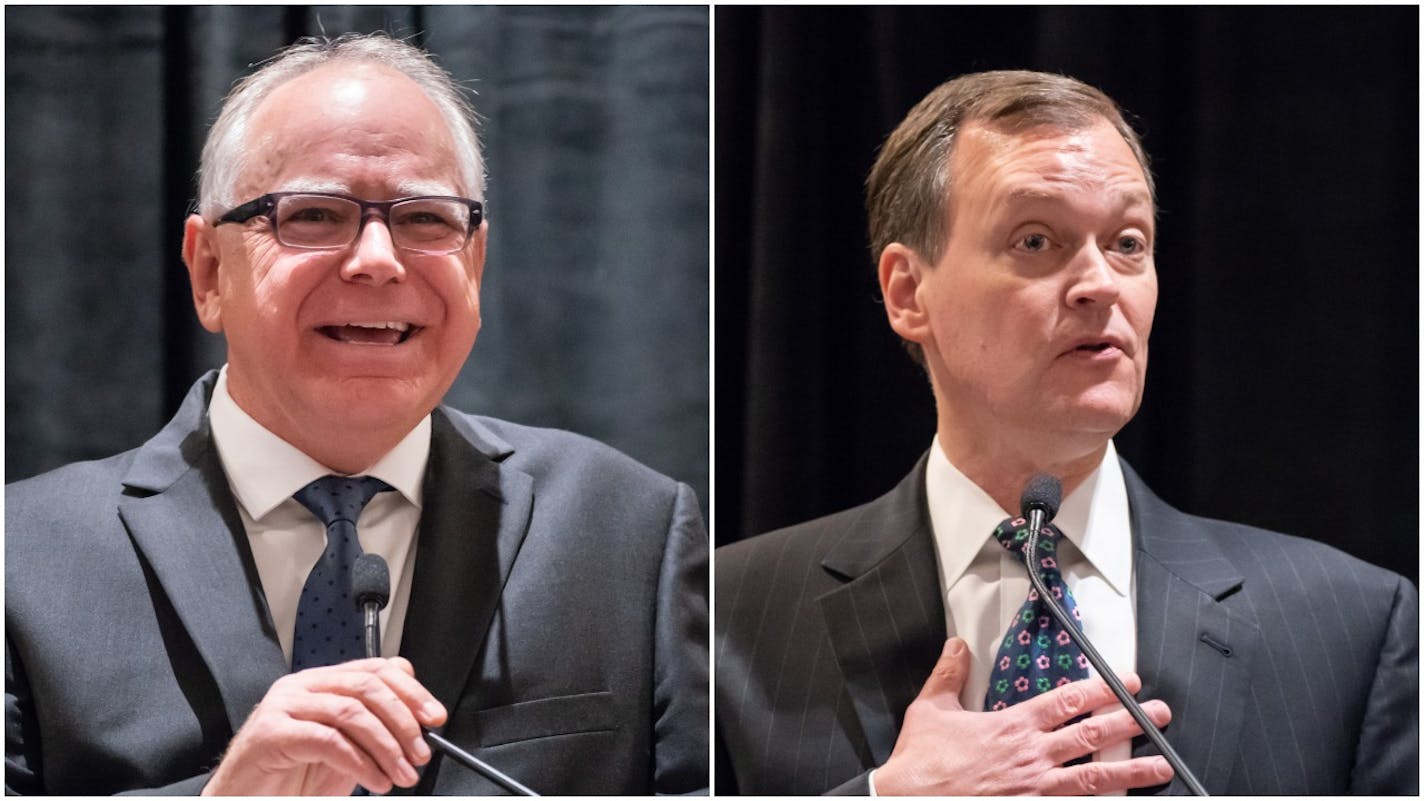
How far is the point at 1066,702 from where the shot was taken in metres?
2.41

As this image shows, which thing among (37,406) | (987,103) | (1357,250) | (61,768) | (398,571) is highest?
(987,103)

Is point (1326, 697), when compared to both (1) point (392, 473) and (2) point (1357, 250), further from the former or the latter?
(1) point (392, 473)

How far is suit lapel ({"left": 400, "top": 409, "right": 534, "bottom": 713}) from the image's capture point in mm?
2475

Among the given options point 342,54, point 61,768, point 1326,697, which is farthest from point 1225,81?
point 61,768

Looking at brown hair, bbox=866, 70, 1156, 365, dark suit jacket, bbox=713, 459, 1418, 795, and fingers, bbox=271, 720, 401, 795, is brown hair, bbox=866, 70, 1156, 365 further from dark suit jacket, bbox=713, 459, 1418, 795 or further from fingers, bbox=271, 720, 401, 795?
fingers, bbox=271, 720, 401, 795

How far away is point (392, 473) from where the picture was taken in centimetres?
254

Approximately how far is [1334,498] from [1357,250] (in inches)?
16.3

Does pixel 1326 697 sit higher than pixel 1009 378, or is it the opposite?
pixel 1009 378

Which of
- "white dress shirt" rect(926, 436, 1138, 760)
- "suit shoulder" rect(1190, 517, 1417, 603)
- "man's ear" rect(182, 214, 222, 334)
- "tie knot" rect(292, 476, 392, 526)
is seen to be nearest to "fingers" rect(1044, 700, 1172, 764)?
"white dress shirt" rect(926, 436, 1138, 760)

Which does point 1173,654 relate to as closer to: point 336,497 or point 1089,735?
point 1089,735

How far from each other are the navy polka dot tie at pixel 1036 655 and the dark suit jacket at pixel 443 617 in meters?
0.47

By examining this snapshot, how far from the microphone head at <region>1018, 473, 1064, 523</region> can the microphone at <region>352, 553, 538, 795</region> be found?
0.79 meters

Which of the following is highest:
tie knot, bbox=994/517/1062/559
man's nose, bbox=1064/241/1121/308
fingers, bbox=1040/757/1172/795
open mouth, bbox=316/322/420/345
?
man's nose, bbox=1064/241/1121/308

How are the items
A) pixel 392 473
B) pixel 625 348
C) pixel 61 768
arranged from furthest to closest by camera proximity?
pixel 625 348
pixel 392 473
pixel 61 768
